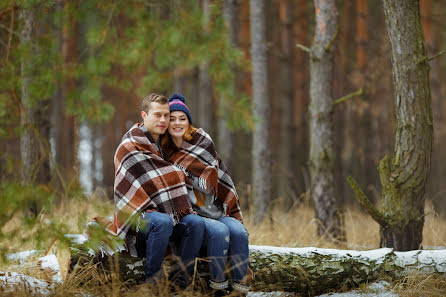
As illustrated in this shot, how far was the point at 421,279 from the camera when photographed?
3.66 meters

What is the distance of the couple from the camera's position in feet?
10.5

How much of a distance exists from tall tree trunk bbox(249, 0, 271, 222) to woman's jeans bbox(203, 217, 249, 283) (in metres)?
3.47

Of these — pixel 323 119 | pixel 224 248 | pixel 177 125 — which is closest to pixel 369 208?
pixel 323 119

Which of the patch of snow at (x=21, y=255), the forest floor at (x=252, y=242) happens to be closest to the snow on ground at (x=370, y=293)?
the forest floor at (x=252, y=242)

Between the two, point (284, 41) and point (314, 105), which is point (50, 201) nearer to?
point (314, 105)

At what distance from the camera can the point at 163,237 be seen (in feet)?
10.3

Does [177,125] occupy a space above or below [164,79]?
below

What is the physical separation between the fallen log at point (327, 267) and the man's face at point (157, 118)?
1.19m

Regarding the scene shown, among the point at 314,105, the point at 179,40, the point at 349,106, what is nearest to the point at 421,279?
the point at 314,105

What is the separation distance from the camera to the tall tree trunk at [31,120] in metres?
4.62

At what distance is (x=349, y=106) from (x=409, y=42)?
815 centimetres

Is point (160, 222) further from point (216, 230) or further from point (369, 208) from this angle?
point (369, 208)

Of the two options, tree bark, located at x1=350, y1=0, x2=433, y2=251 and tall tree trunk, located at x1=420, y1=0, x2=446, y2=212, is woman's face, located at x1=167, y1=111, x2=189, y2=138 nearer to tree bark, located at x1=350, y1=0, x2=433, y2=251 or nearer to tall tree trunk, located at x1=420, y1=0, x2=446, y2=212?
tree bark, located at x1=350, y1=0, x2=433, y2=251

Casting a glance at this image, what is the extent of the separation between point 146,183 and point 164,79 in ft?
16.2
